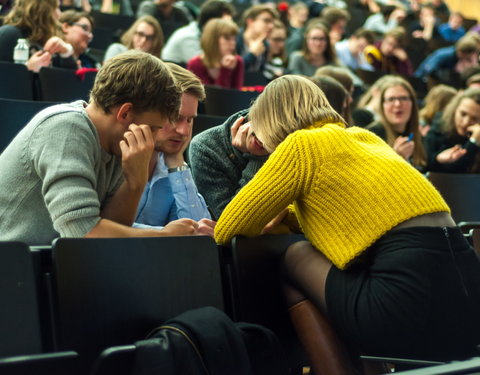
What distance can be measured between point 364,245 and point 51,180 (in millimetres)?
812

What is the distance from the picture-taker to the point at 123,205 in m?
2.37

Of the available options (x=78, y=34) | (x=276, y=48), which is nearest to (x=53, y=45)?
(x=78, y=34)

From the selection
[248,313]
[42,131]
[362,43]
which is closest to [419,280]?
[248,313]

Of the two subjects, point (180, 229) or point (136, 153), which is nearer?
point (136, 153)

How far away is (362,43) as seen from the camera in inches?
331

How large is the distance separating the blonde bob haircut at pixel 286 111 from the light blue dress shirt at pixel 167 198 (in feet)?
1.24

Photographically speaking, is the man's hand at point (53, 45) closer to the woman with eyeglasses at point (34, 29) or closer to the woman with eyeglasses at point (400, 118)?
the woman with eyeglasses at point (34, 29)

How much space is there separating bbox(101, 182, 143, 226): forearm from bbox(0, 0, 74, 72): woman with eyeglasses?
Answer: 7.15ft

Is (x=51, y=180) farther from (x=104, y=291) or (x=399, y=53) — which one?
(x=399, y=53)

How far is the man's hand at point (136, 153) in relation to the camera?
2.26m

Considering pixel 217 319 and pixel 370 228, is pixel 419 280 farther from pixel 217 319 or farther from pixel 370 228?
pixel 217 319

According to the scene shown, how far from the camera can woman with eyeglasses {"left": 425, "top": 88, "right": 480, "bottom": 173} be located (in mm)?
4668

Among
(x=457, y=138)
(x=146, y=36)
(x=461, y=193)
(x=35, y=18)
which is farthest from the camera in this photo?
(x=146, y=36)

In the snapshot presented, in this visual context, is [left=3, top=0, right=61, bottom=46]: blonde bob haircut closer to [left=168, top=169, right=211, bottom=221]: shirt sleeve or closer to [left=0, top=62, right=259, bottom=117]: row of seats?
[left=0, top=62, right=259, bottom=117]: row of seats
